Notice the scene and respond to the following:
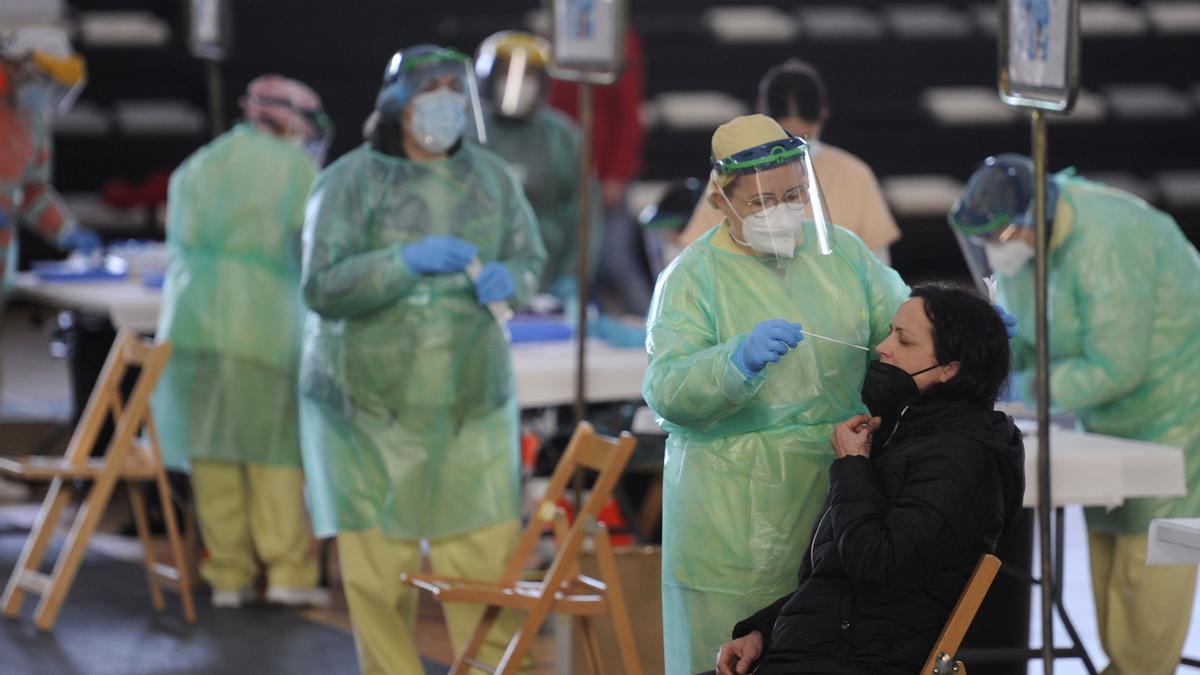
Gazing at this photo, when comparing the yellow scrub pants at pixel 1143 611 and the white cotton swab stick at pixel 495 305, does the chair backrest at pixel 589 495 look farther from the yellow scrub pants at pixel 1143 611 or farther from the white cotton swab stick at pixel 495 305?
the yellow scrub pants at pixel 1143 611

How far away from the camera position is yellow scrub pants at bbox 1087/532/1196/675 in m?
4.19

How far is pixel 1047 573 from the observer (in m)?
3.66

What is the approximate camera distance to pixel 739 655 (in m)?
2.96

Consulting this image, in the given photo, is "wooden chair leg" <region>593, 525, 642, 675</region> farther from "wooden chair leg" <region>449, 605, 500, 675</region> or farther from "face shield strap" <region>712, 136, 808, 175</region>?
"face shield strap" <region>712, 136, 808, 175</region>

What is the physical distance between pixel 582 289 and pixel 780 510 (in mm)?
1647

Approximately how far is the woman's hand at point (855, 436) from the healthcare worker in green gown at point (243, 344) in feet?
9.51

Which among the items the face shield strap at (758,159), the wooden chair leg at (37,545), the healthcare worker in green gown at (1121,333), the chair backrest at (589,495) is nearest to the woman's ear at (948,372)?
the face shield strap at (758,159)

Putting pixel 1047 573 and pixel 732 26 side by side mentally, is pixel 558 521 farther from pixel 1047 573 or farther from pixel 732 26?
pixel 732 26

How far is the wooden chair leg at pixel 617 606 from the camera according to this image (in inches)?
142

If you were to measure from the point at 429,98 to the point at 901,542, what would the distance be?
77.4 inches

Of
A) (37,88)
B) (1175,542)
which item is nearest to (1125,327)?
(1175,542)

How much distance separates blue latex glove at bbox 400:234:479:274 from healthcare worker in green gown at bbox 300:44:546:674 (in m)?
0.06

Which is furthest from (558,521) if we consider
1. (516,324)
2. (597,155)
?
(597,155)

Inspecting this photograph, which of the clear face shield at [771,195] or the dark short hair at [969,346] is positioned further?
the clear face shield at [771,195]
